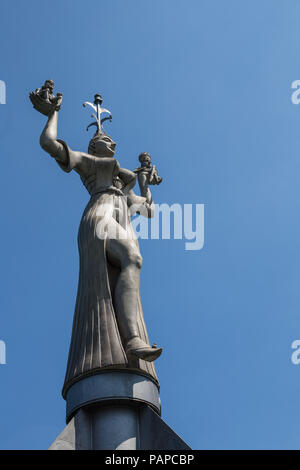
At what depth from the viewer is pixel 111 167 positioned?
1335 cm

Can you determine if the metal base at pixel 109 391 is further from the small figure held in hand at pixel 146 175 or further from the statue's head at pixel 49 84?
the statue's head at pixel 49 84

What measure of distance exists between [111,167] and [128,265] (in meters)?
2.21

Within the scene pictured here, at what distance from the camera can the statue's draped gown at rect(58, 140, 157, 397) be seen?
11.1m

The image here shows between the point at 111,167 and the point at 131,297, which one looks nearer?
the point at 131,297

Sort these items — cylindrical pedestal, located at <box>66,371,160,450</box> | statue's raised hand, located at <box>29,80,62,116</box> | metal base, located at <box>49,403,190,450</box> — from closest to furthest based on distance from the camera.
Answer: metal base, located at <box>49,403,190,450</box>
cylindrical pedestal, located at <box>66,371,160,450</box>
statue's raised hand, located at <box>29,80,62,116</box>

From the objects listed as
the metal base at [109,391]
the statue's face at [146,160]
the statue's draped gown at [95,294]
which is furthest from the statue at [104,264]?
the statue's face at [146,160]

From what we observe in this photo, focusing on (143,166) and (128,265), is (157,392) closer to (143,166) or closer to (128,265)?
(128,265)

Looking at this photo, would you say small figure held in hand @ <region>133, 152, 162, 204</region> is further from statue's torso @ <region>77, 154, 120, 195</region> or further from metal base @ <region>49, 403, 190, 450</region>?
metal base @ <region>49, 403, 190, 450</region>

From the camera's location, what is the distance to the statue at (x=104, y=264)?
1114 centimetres

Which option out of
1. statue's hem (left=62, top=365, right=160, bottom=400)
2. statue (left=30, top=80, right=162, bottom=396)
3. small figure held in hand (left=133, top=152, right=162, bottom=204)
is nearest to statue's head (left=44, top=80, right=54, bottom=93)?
statue (left=30, top=80, right=162, bottom=396)

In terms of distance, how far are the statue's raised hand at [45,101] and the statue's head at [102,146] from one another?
3.53 feet

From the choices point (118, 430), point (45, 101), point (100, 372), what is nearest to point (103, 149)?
point (45, 101)
